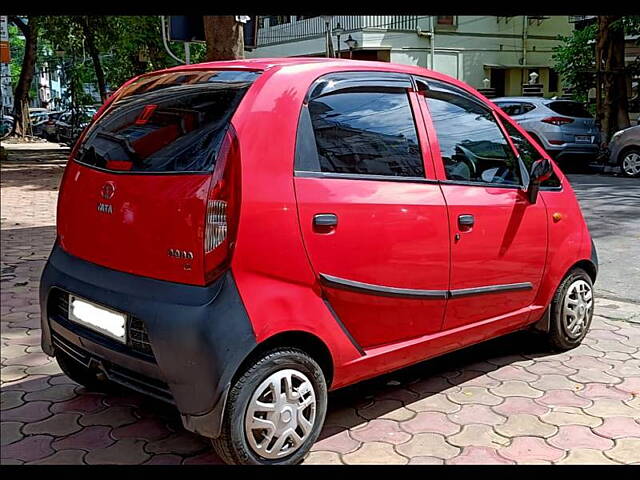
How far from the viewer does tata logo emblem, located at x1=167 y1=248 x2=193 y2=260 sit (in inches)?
87.2

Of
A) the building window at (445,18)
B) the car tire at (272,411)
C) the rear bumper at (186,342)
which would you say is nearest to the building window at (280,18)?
the building window at (445,18)

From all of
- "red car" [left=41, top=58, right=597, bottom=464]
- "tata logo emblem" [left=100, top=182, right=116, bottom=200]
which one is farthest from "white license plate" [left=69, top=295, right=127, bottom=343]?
"tata logo emblem" [left=100, top=182, right=116, bottom=200]

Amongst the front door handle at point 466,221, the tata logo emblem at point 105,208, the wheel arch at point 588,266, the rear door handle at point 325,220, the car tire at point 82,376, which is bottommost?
the car tire at point 82,376

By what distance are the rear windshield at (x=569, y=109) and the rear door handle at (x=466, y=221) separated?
10264mm

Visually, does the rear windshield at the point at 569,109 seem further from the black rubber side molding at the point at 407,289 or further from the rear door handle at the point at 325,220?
the rear door handle at the point at 325,220

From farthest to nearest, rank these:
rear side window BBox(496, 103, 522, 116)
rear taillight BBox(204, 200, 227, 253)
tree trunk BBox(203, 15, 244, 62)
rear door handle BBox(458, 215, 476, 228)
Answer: rear side window BBox(496, 103, 522, 116), tree trunk BBox(203, 15, 244, 62), rear door handle BBox(458, 215, 476, 228), rear taillight BBox(204, 200, 227, 253)

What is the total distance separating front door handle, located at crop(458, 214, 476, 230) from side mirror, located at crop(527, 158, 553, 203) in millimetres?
499

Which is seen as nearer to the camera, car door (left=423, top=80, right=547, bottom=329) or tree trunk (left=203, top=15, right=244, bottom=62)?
car door (left=423, top=80, right=547, bottom=329)

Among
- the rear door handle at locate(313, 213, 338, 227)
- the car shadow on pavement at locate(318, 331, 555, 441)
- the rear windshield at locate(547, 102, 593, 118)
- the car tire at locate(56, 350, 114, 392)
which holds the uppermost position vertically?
the rear windshield at locate(547, 102, 593, 118)

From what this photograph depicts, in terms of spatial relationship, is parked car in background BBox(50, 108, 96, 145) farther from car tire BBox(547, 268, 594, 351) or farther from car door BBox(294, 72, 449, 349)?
car tire BBox(547, 268, 594, 351)

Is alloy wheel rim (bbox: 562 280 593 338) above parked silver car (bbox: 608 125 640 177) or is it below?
below

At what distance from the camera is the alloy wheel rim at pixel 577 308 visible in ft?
11.8

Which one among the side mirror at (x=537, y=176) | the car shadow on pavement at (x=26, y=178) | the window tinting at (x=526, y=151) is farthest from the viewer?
the window tinting at (x=526, y=151)

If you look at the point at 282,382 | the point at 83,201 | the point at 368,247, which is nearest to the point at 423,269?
the point at 368,247
